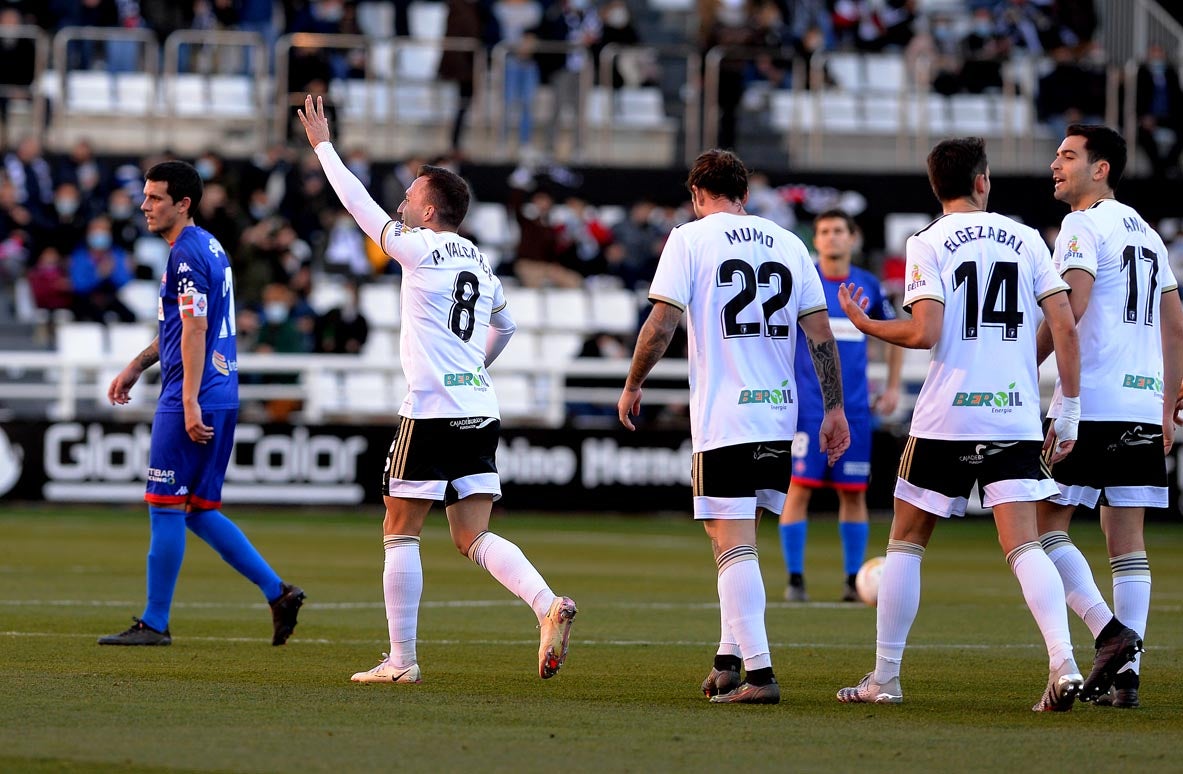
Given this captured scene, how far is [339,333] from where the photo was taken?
77.4 feet

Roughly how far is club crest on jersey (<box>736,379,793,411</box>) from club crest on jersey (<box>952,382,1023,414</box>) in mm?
716

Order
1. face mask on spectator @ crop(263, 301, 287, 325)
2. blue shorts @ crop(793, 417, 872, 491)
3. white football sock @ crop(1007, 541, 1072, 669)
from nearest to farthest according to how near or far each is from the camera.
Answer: white football sock @ crop(1007, 541, 1072, 669)
blue shorts @ crop(793, 417, 872, 491)
face mask on spectator @ crop(263, 301, 287, 325)

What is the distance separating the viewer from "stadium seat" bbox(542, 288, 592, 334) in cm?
2553

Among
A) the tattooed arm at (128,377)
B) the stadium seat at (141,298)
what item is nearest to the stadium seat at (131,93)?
the stadium seat at (141,298)

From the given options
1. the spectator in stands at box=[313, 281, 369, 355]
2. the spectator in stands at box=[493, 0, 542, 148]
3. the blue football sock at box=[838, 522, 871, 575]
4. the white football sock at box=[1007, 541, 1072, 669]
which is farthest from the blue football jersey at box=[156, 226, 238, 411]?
the spectator in stands at box=[493, 0, 542, 148]

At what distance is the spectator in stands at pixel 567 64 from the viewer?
27.5 metres

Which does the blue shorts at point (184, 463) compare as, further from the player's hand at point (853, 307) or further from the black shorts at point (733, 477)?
the player's hand at point (853, 307)

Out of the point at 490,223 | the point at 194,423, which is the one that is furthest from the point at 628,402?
the point at 490,223

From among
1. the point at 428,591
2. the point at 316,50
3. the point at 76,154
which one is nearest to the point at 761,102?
the point at 316,50

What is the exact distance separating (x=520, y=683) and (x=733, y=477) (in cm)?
133

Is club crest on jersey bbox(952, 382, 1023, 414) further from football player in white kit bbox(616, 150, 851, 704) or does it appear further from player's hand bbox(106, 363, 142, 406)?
player's hand bbox(106, 363, 142, 406)

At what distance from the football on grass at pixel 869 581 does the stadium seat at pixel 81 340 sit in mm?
13637

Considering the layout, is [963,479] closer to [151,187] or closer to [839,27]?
[151,187]

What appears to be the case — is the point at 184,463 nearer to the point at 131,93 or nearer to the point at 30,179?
the point at 30,179
